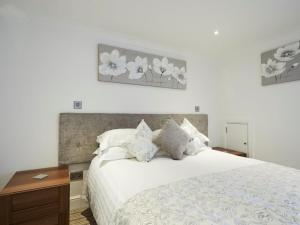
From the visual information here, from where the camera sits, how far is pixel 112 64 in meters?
2.47

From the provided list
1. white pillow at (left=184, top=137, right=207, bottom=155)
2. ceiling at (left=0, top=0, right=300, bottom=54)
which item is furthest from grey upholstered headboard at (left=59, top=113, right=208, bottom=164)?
ceiling at (left=0, top=0, right=300, bottom=54)

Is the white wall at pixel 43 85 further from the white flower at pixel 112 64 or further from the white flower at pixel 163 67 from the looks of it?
the white flower at pixel 163 67

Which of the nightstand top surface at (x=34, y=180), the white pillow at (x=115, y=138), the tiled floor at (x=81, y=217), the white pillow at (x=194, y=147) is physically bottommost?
the tiled floor at (x=81, y=217)

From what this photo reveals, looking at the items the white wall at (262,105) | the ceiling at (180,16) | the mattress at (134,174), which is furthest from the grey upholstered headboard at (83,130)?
the white wall at (262,105)

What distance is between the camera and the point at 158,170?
1657mm

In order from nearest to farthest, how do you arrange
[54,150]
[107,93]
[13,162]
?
[13,162]
[54,150]
[107,93]

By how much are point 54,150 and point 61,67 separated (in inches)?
42.1

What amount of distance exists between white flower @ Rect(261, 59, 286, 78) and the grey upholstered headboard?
2.21 m

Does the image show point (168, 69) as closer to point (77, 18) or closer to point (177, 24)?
point (177, 24)

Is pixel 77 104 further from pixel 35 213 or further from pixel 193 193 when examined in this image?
pixel 193 193

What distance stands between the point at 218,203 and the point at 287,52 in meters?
2.60

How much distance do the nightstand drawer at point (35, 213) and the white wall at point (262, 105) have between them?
304 cm

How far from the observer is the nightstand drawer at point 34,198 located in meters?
1.46

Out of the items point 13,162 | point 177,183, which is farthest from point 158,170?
point 13,162
